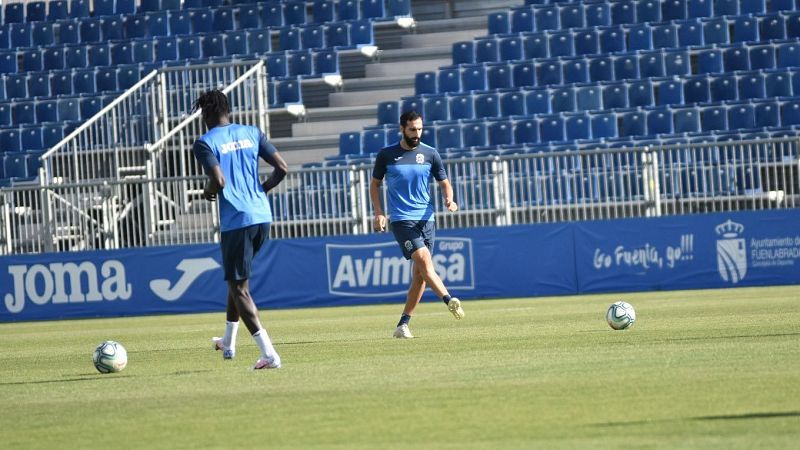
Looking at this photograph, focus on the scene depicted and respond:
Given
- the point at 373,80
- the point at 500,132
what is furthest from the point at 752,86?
the point at 373,80

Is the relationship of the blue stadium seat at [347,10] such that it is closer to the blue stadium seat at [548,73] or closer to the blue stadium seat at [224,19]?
A: the blue stadium seat at [224,19]

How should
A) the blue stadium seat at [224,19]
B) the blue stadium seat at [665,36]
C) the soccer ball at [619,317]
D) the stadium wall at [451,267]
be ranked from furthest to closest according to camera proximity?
the blue stadium seat at [224,19], the blue stadium seat at [665,36], the stadium wall at [451,267], the soccer ball at [619,317]

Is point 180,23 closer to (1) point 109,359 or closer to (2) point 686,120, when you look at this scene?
(2) point 686,120

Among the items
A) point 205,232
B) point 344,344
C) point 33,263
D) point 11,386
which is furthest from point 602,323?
point 33,263

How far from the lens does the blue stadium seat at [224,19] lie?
3578cm

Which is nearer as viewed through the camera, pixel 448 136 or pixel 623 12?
pixel 448 136

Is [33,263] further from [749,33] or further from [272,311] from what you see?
[749,33]

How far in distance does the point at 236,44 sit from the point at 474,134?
8506 millimetres

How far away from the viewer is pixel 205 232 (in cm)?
2606

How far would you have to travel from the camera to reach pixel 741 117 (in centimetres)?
2767

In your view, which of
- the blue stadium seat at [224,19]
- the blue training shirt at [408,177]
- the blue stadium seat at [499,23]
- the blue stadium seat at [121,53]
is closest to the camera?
the blue training shirt at [408,177]

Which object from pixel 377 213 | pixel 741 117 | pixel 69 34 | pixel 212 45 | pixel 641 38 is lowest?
pixel 377 213

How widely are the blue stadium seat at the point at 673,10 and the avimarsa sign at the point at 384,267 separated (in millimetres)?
10099

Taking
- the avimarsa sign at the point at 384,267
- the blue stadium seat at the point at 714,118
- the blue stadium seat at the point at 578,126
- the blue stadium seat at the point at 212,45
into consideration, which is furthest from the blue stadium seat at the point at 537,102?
the blue stadium seat at the point at 212,45
